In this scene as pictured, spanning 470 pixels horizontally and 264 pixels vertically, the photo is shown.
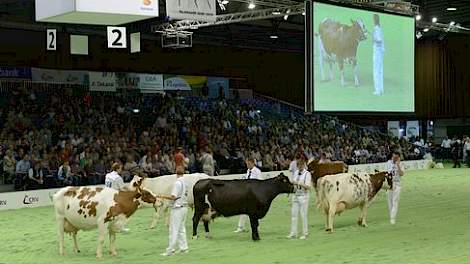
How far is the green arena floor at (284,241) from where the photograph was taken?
38.9 ft

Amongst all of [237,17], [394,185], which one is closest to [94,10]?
[394,185]

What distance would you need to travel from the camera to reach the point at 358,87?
20734 mm

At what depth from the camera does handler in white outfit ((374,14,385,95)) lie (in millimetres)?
21391

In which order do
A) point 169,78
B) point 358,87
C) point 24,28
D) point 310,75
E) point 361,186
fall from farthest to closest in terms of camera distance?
1. point 169,78
2. point 24,28
3. point 358,87
4. point 310,75
5. point 361,186

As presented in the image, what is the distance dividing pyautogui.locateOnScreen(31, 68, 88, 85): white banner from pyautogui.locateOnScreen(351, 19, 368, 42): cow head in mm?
15535

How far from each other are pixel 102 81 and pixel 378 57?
50.5 feet

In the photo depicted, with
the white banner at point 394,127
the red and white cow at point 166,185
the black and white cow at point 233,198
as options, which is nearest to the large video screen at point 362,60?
the red and white cow at point 166,185

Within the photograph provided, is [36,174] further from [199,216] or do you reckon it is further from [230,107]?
[230,107]

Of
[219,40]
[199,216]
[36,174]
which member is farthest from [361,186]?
[219,40]

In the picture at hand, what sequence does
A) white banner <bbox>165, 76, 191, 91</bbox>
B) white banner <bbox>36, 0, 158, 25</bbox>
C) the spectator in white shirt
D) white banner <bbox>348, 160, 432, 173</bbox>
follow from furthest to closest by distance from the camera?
the spectator in white shirt
white banner <bbox>165, 76, 191, 91</bbox>
white banner <bbox>348, 160, 432, 173</bbox>
white banner <bbox>36, 0, 158, 25</bbox>

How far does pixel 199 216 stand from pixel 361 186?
3811 millimetres

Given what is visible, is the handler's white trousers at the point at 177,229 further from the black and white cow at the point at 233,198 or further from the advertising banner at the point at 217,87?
the advertising banner at the point at 217,87

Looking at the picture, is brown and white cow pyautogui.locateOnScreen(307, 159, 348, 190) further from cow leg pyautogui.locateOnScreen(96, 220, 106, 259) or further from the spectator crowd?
cow leg pyautogui.locateOnScreen(96, 220, 106, 259)

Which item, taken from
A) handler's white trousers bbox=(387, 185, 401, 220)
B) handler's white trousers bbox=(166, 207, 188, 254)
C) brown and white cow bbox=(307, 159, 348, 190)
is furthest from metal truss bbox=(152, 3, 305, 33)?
handler's white trousers bbox=(166, 207, 188, 254)
